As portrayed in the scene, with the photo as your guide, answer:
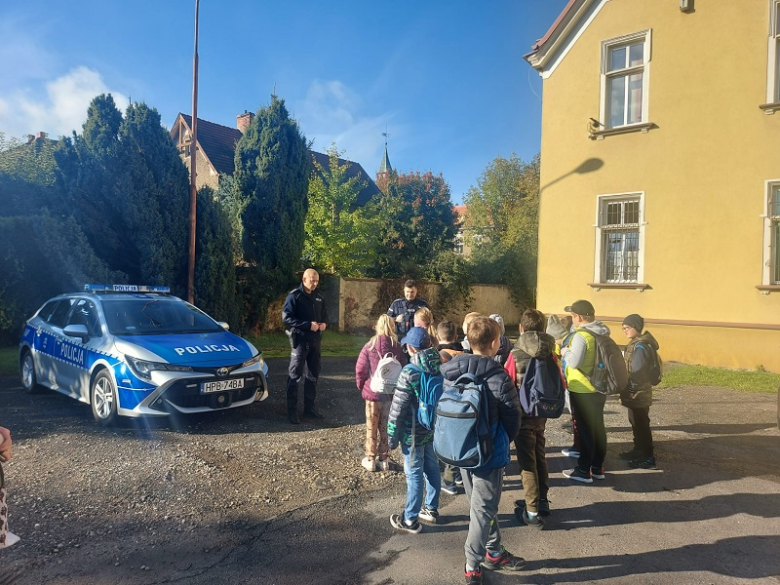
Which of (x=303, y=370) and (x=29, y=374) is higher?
(x=303, y=370)

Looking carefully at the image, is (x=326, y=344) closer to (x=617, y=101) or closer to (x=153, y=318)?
(x=153, y=318)

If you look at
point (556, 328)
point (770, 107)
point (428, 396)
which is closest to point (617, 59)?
point (770, 107)

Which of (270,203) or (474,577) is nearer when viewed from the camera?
(474,577)

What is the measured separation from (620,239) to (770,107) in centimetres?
370

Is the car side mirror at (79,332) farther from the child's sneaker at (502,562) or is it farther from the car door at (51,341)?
the child's sneaker at (502,562)

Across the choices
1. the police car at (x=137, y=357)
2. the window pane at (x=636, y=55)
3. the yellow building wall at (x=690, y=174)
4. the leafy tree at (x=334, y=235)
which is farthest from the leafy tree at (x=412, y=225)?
the police car at (x=137, y=357)

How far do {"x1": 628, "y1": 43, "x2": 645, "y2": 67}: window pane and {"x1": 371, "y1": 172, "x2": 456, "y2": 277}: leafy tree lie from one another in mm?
9836

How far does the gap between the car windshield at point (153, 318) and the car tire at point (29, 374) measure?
6.20 ft

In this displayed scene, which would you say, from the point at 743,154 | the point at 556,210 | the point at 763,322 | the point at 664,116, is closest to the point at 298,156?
the point at 556,210

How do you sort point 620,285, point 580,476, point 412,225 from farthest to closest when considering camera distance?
point 412,225
point 620,285
point 580,476

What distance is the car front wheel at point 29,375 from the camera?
25.9 ft

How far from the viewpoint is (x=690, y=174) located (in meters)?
11.5

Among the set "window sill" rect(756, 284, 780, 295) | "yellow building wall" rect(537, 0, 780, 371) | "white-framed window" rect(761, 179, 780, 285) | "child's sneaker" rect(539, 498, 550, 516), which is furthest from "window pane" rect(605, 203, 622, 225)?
"child's sneaker" rect(539, 498, 550, 516)

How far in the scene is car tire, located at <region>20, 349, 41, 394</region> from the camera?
7887 millimetres
